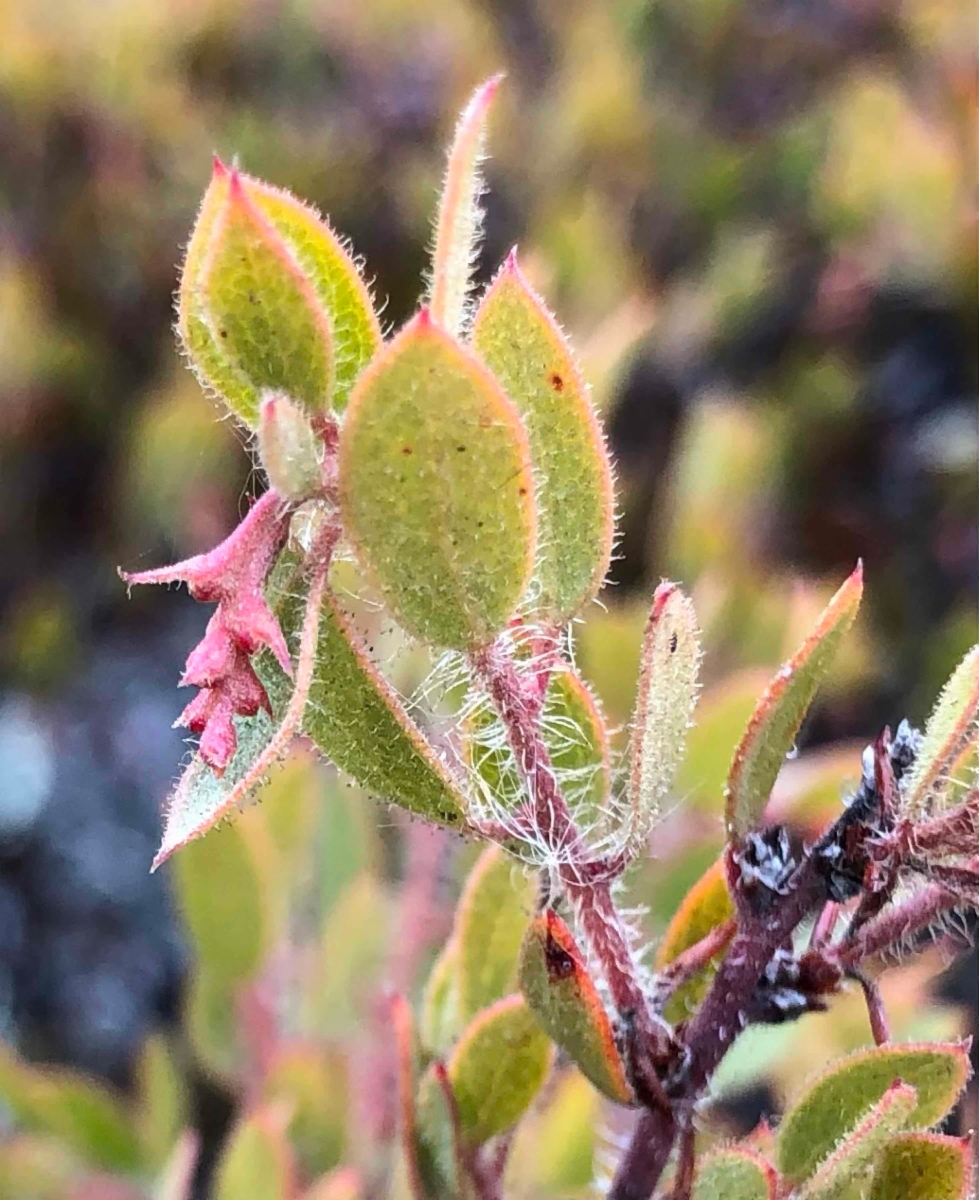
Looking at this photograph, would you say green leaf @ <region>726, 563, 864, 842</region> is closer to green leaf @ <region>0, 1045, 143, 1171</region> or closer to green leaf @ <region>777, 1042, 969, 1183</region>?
green leaf @ <region>777, 1042, 969, 1183</region>

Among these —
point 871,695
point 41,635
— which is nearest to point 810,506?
point 871,695

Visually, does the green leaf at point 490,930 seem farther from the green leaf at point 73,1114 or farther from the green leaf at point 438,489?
the green leaf at point 73,1114

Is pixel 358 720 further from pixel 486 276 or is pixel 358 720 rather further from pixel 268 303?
pixel 486 276

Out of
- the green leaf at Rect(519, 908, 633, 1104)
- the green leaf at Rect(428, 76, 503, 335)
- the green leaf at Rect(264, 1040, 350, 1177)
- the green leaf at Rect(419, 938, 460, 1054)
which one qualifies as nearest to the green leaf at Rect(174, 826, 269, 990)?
the green leaf at Rect(264, 1040, 350, 1177)

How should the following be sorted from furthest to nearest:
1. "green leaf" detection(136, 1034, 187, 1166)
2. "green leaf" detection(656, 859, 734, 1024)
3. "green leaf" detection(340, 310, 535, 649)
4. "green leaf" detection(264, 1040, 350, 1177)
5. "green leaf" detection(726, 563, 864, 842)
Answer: "green leaf" detection(136, 1034, 187, 1166) → "green leaf" detection(264, 1040, 350, 1177) → "green leaf" detection(656, 859, 734, 1024) → "green leaf" detection(726, 563, 864, 842) → "green leaf" detection(340, 310, 535, 649)

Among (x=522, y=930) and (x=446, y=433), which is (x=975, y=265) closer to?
(x=522, y=930)

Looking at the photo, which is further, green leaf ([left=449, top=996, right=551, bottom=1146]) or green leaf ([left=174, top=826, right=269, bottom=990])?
green leaf ([left=174, top=826, right=269, bottom=990])

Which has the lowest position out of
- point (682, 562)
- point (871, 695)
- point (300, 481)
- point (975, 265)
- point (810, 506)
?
point (871, 695)
